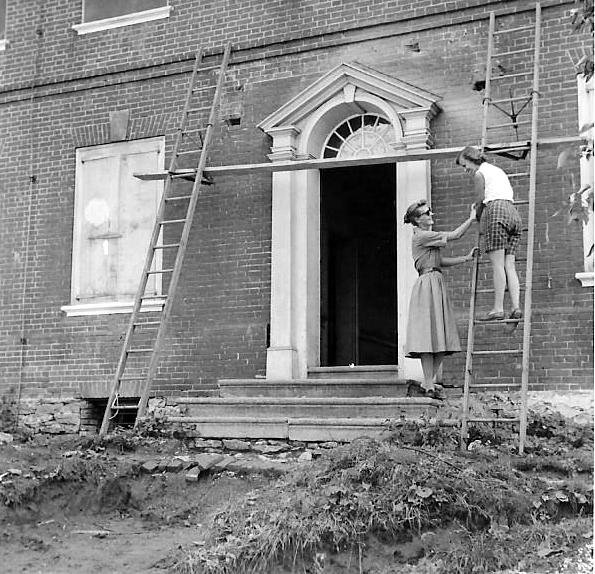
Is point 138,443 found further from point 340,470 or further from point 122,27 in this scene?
point 122,27

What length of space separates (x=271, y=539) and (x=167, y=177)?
547cm

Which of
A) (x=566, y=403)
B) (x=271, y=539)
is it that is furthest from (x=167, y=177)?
(x=271, y=539)

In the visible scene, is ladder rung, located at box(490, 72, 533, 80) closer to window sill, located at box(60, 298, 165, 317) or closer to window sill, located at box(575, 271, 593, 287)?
window sill, located at box(575, 271, 593, 287)

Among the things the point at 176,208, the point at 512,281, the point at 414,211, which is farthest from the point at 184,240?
the point at 512,281

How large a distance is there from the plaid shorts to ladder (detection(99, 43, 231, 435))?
3218 mm

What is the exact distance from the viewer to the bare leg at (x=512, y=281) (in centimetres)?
843

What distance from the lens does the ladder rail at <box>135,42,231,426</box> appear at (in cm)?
949

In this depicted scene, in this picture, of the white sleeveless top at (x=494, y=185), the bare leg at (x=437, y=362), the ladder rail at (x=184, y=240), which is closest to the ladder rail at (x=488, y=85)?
the white sleeveless top at (x=494, y=185)

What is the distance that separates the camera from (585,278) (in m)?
9.09

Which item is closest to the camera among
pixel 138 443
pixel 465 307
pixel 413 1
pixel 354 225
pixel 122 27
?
pixel 138 443

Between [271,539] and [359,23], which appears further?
[359,23]

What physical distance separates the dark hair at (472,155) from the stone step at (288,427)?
234 cm

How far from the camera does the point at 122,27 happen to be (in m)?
11.8

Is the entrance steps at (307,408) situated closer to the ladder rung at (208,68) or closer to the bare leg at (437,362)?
the bare leg at (437,362)
